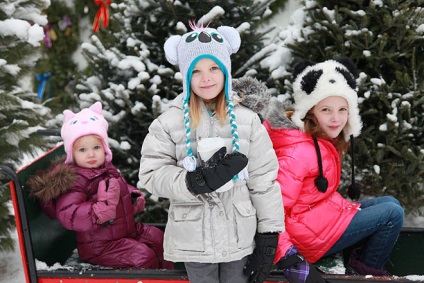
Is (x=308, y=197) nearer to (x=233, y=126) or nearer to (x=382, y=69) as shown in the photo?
A: (x=233, y=126)

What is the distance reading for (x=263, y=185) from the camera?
2.53 m

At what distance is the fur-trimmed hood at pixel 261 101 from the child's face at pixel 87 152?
1010 millimetres

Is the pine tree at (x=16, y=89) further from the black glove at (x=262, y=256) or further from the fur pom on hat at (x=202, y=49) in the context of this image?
the black glove at (x=262, y=256)

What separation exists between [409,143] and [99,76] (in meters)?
2.89

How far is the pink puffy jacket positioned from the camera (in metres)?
2.88

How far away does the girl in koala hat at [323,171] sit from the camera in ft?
9.74

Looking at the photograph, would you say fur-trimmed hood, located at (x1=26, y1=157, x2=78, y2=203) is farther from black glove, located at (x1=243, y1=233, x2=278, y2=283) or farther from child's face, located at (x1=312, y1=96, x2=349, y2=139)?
child's face, located at (x1=312, y1=96, x2=349, y2=139)

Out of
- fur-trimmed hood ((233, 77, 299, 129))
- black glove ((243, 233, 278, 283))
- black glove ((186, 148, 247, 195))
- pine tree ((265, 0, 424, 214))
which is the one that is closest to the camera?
black glove ((186, 148, 247, 195))

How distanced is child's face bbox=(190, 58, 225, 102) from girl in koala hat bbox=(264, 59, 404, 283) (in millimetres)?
695

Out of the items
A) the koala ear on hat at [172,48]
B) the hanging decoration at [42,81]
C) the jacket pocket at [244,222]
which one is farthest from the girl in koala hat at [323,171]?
the hanging decoration at [42,81]

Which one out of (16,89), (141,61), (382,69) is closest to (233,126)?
(141,61)

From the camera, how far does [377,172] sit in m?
4.26

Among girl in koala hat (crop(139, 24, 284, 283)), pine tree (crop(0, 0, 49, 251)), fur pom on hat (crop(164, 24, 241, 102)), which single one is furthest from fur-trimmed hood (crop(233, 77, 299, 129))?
pine tree (crop(0, 0, 49, 251))

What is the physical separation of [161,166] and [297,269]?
3.06 ft
